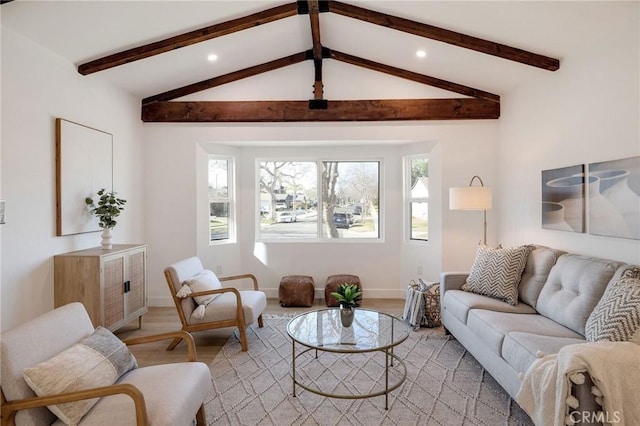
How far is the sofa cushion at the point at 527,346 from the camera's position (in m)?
2.14

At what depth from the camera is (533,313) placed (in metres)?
2.94

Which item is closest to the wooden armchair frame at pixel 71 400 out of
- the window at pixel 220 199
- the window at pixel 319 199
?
the window at pixel 220 199

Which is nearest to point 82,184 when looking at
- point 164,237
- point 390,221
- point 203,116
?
point 164,237

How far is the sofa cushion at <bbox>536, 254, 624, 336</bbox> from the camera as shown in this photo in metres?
2.42

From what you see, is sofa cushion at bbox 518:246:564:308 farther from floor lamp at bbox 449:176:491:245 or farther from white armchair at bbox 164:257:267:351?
white armchair at bbox 164:257:267:351

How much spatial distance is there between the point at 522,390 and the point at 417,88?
3668 millimetres

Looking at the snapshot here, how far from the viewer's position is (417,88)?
4.62 metres

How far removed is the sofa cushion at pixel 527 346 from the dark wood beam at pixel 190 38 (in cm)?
327

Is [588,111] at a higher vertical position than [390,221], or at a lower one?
higher

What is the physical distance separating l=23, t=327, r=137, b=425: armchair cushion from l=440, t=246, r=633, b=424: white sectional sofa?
2.26 meters

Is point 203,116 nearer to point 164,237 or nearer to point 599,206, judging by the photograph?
point 164,237

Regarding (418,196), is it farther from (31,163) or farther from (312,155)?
(31,163)

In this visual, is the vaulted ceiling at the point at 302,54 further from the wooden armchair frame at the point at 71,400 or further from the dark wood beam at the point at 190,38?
the wooden armchair frame at the point at 71,400

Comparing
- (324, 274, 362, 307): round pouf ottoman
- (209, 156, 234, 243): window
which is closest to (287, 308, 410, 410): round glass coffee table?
(324, 274, 362, 307): round pouf ottoman
